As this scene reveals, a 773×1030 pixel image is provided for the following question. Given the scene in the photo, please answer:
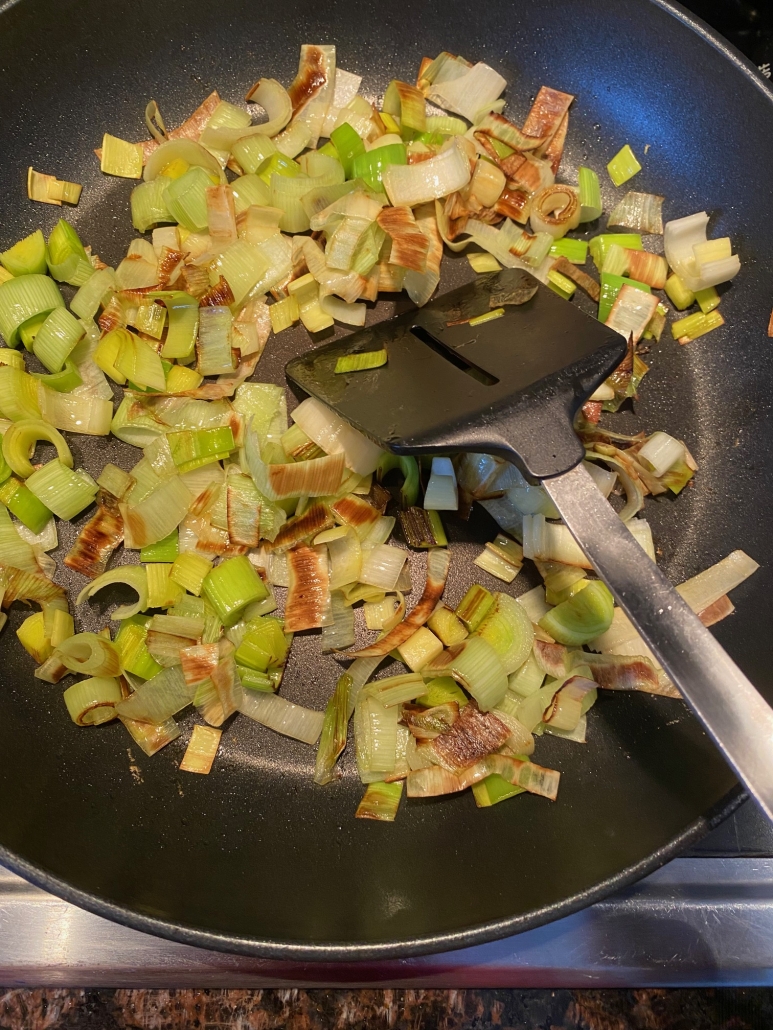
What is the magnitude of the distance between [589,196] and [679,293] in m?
0.28

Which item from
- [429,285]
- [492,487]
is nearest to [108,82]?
[429,285]

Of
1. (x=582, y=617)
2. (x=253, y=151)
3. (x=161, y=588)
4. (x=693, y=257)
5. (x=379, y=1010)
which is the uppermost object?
(x=693, y=257)

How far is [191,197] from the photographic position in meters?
1.33

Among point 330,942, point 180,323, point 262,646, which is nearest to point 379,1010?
point 330,942

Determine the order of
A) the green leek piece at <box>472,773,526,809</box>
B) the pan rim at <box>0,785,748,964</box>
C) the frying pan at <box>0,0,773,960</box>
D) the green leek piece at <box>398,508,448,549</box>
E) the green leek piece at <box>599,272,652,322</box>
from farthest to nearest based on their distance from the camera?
the green leek piece at <box>599,272,652,322</box>
the green leek piece at <box>398,508,448,549</box>
the green leek piece at <box>472,773,526,809</box>
the frying pan at <box>0,0,773,960</box>
the pan rim at <box>0,785,748,964</box>

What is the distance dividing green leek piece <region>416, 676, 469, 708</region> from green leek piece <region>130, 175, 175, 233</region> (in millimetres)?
1070

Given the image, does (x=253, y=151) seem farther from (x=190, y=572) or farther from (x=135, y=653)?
(x=135, y=653)

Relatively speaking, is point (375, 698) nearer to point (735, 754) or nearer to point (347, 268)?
point (735, 754)

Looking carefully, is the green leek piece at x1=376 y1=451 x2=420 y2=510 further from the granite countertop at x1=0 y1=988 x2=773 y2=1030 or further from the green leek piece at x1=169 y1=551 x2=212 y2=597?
the granite countertop at x1=0 y1=988 x2=773 y2=1030

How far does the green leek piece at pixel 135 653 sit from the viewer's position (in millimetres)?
1189

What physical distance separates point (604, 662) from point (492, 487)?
368 millimetres

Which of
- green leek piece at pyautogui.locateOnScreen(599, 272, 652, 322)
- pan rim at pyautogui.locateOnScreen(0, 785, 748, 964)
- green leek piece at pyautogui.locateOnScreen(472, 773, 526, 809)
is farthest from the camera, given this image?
green leek piece at pyautogui.locateOnScreen(599, 272, 652, 322)

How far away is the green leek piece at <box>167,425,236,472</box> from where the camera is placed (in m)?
1.24

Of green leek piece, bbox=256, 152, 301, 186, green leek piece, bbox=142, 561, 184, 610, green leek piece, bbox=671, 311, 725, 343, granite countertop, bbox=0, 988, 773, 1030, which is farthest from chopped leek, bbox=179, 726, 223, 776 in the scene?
green leek piece, bbox=671, 311, 725, 343
